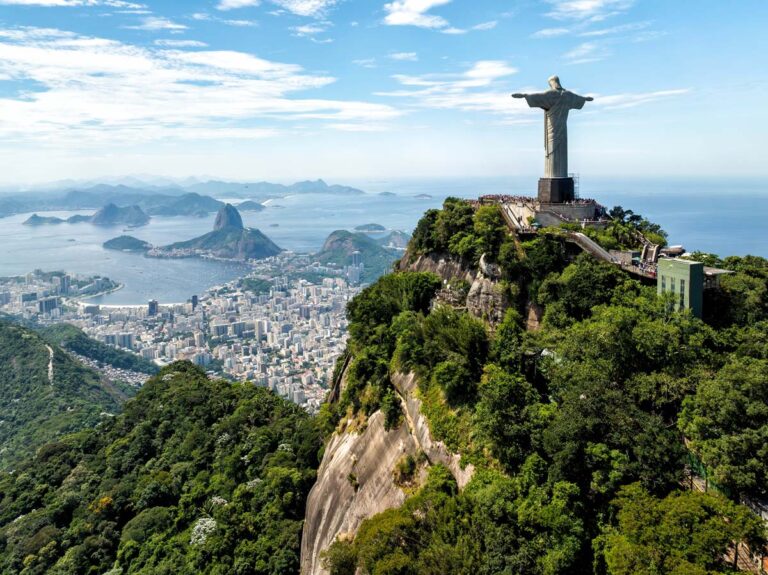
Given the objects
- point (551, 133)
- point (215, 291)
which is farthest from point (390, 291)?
point (215, 291)

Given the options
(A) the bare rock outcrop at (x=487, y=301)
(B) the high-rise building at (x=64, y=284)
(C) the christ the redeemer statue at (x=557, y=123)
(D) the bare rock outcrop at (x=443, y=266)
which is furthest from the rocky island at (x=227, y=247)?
(A) the bare rock outcrop at (x=487, y=301)

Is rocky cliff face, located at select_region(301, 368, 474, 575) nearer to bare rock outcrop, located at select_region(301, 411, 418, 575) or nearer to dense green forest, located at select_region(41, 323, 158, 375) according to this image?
bare rock outcrop, located at select_region(301, 411, 418, 575)

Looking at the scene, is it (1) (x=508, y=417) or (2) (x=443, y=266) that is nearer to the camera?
(1) (x=508, y=417)

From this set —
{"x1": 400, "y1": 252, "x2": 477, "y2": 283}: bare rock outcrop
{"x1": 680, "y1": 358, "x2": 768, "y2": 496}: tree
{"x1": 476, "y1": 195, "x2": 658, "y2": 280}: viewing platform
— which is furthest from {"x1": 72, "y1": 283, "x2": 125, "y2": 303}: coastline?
{"x1": 680, "y1": 358, "x2": 768, "y2": 496}: tree

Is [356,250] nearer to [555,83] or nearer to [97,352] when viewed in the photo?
[97,352]

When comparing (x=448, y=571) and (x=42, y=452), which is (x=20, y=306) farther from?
(x=448, y=571)

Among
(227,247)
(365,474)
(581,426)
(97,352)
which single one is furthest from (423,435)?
(227,247)

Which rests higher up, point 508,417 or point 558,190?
point 558,190
